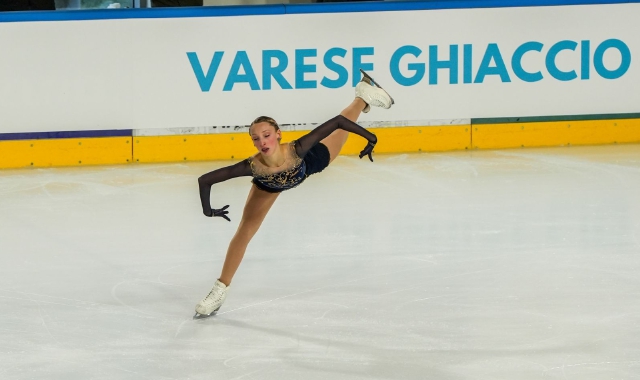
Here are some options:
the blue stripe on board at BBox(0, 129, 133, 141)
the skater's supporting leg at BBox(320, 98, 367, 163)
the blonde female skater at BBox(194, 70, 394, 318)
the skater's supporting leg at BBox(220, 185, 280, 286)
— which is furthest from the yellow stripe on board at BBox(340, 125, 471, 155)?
the skater's supporting leg at BBox(220, 185, 280, 286)

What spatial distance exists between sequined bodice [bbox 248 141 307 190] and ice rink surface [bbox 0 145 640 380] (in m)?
0.66

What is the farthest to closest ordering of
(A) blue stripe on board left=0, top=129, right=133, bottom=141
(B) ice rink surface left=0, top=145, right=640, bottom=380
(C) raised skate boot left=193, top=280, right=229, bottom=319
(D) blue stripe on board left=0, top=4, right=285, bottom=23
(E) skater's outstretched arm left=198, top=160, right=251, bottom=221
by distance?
(A) blue stripe on board left=0, top=129, right=133, bottom=141
(D) blue stripe on board left=0, top=4, right=285, bottom=23
(C) raised skate boot left=193, top=280, right=229, bottom=319
(E) skater's outstretched arm left=198, top=160, right=251, bottom=221
(B) ice rink surface left=0, top=145, right=640, bottom=380

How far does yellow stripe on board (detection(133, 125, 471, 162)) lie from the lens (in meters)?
9.69

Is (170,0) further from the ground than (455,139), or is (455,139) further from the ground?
(170,0)

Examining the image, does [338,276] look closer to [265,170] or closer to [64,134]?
[265,170]

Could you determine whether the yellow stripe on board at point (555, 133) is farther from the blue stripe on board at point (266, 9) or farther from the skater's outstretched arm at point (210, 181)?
the skater's outstretched arm at point (210, 181)

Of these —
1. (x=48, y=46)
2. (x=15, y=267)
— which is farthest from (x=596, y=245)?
(x=48, y=46)

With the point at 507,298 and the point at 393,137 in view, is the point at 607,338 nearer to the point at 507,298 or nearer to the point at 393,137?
the point at 507,298

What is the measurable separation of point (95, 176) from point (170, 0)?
238 centimetres

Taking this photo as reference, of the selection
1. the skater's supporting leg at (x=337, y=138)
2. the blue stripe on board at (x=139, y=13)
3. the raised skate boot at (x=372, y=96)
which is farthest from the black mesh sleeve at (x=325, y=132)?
the blue stripe on board at (x=139, y=13)

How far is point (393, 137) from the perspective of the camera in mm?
9984

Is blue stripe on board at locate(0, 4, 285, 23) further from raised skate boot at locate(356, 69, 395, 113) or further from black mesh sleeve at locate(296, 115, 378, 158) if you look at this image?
black mesh sleeve at locate(296, 115, 378, 158)

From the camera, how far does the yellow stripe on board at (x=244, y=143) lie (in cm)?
969

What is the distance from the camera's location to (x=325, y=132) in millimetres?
4973
